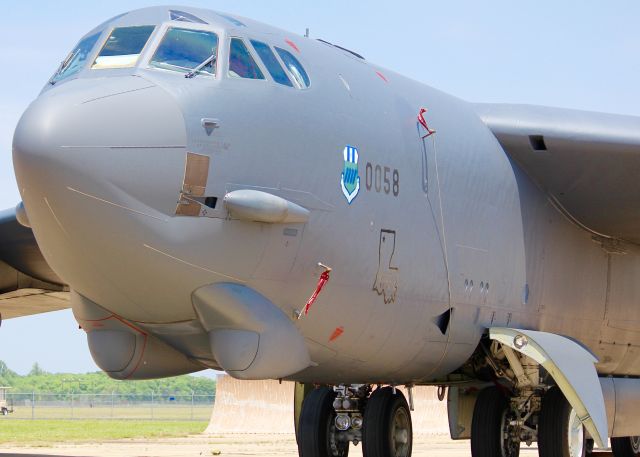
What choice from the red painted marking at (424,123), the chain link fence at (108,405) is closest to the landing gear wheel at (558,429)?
the red painted marking at (424,123)

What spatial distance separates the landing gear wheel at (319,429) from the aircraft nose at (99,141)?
5.75 m

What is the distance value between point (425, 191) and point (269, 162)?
2.45 metres

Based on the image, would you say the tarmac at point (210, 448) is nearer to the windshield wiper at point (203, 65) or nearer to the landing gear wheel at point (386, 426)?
the landing gear wheel at point (386, 426)

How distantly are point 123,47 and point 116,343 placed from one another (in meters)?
2.43

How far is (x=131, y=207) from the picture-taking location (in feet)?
28.1

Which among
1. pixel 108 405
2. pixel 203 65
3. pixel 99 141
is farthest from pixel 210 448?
pixel 108 405

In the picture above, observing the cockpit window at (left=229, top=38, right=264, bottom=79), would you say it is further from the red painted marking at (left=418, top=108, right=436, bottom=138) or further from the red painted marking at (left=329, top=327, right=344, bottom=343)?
the red painted marking at (left=418, top=108, right=436, bottom=138)

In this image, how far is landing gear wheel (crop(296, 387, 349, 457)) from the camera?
13695mm

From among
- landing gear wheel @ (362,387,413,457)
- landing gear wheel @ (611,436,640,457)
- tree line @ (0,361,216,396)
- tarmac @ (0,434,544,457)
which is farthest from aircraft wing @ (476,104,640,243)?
tree line @ (0,361,216,396)

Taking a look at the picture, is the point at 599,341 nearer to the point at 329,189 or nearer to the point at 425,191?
the point at 425,191

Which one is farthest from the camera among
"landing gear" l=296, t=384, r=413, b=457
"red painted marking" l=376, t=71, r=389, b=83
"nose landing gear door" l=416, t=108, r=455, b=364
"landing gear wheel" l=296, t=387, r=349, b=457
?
"landing gear wheel" l=296, t=387, r=349, b=457

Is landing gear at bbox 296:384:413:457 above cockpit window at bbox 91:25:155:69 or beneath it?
beneath

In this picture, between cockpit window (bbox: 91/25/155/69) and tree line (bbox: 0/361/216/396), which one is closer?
cockpit window (bbox: 91/25/155/69)

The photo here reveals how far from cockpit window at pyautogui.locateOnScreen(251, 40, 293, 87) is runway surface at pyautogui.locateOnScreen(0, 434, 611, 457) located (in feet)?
32.8
